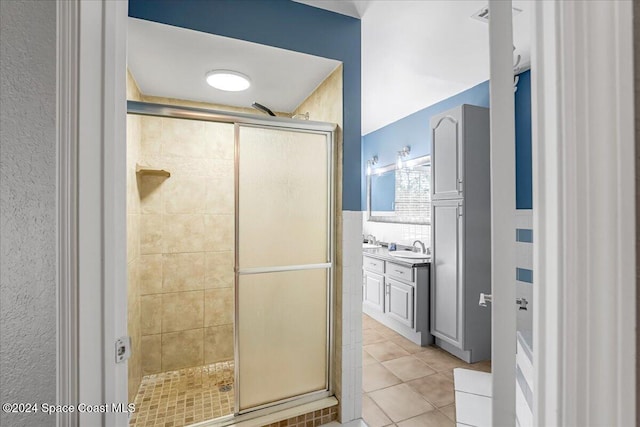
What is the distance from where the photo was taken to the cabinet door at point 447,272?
9.23ft

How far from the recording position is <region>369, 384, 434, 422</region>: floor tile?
2.08m

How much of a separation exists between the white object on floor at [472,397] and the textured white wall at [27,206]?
2.29 metres

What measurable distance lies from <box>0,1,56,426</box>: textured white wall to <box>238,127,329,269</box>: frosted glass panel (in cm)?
130

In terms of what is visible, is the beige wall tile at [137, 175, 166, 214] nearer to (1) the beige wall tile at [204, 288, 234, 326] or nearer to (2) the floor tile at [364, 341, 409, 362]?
(1) the beige wall tile at [204, 288, 234, 326]

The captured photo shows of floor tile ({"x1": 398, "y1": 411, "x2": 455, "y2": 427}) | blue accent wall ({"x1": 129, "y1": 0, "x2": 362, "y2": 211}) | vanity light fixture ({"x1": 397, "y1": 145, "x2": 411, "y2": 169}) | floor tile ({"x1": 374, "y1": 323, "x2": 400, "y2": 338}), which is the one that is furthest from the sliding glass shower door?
vanity light fixture ({"x1": 397, "y1": 145, "x2": 411, "y2": 169})

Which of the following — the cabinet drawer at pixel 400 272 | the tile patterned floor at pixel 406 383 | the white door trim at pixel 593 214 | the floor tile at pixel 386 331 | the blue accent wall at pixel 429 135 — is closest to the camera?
the white door trim at pixel 593 214

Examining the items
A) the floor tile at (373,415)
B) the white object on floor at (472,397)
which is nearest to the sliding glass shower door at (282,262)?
the floor tile at (373,415)

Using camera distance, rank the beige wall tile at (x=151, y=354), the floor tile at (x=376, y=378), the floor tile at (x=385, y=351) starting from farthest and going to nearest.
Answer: the floor tile at (x=385, y=351) → the beige wall tile at (x=151, y=354) → the floor tile at (x=376, y=378)

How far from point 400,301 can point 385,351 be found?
54 cm

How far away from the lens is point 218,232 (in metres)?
2.84

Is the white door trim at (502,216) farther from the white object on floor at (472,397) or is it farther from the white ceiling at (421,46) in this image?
the white object on floor at (472,397)

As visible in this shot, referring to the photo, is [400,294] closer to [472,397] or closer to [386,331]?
[386,331]

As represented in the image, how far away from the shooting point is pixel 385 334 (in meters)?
3.44

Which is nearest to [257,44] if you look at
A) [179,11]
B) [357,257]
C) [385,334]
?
[179,11]
